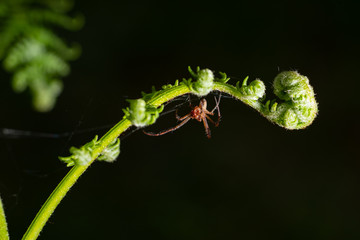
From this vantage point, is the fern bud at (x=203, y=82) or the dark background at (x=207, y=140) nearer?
the fern bud at (x=203, y=82)

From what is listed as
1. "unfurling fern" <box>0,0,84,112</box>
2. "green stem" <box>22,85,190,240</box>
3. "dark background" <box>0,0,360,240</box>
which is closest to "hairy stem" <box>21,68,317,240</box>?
"green stem" <box>22,85,190,240</box>

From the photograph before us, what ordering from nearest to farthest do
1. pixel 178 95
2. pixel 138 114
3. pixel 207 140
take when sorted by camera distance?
pixel 138 114
pixel 178 95
pixel 207 140

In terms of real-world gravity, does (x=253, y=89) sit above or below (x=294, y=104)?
above

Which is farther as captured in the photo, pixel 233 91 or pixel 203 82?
pixel 233 91

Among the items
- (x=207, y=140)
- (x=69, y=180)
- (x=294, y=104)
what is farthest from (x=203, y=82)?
(x=207, y=140)

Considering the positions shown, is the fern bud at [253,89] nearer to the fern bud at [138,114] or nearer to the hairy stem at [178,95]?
the hairy stem at [178,95]

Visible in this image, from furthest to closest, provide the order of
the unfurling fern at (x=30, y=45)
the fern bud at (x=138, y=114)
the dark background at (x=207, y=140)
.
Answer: the dark background at (x=207, y=140) → the unfurling fern at (x=30, y=45) → the fern bud at (x=138, y=114)

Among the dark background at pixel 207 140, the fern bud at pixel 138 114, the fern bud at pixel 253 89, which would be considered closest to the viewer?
the fern bud at pixel 138 114

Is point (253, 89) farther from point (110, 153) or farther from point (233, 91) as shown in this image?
point (110, 153)

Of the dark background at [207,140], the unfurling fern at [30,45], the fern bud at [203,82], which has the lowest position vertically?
the fern bud at [203,82]

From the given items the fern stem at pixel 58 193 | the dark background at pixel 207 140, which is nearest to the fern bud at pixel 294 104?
the fern stem at pixel 58 193
